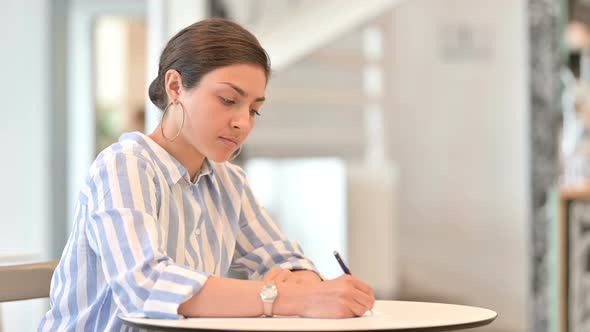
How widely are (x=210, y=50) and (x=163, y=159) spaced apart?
18 centimetres

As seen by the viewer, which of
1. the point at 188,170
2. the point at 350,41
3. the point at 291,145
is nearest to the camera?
the point at 188,170

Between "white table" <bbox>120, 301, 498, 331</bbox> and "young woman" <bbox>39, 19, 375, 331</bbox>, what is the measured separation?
0.04 metres

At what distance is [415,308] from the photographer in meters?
1.28

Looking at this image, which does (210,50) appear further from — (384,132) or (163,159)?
(384,132)

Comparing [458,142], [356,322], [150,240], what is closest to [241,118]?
[150,240]

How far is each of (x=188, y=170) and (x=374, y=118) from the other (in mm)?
3735

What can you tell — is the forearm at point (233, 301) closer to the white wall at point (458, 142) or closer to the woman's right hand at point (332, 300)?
the woman's right hand at point (332, 300)

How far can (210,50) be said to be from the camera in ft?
4.39

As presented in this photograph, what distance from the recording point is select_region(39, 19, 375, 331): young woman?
1174 millimetres

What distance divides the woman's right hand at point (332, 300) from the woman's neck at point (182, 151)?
1.11 feet

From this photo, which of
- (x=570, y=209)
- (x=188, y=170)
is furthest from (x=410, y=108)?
(x=188, y=170)

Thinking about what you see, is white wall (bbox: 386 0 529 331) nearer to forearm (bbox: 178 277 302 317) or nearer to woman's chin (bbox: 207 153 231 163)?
woman's chin (bbox: 207 153 231 163)

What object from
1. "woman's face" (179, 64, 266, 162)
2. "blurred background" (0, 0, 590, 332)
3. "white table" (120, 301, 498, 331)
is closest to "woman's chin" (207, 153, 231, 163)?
"woman's face" (179, 64, 266, 162)

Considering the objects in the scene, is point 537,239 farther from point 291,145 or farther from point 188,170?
point 188,170
